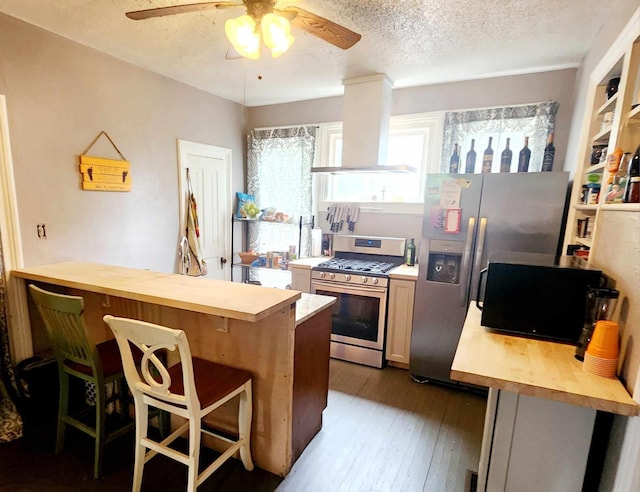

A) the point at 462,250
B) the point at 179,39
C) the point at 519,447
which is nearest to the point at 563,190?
the point at 462,250

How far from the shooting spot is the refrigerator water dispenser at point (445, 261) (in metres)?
2.60

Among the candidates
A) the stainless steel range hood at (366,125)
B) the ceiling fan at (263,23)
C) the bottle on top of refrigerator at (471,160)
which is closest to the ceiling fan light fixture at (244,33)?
the ceiling fan at (263,23)

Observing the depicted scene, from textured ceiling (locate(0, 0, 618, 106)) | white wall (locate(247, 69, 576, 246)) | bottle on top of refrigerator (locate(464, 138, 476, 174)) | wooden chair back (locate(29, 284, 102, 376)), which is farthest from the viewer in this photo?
bottle on top of refrigerator (locate(464, 138, 476, 174))

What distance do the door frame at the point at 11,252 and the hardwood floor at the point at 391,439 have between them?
78.9 inches

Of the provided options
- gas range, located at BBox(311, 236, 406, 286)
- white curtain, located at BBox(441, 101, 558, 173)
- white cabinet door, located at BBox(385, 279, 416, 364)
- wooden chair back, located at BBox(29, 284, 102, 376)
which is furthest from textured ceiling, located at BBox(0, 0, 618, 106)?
white cabinet door, located at BBox(385, 279, 416, 364)

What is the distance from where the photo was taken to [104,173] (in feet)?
8.66

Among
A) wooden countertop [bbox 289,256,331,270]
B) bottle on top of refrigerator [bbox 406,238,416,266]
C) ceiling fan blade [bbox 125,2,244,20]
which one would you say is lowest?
wooden countertop [bbox 289,256,331,270]

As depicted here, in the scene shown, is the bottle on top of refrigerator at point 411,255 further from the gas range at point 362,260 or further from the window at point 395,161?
the window at point 395,161

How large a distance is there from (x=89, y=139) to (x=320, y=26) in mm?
2008

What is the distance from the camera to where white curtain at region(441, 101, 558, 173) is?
109 inches

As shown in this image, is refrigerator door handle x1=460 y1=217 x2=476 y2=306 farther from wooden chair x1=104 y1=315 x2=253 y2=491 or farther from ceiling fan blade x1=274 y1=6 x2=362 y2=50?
wooden chair x1=104 y1=315 x2=253 y2=491

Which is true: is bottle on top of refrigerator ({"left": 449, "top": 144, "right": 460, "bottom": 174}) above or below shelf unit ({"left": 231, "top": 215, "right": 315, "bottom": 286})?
above

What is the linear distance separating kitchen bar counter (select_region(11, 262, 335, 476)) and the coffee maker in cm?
118

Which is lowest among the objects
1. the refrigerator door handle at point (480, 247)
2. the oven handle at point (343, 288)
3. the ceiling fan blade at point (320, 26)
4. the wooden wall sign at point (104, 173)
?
the oven handle at point (343, 288)
